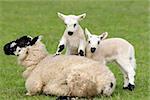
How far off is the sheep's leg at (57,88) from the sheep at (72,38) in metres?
0.96

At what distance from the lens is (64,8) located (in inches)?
1153

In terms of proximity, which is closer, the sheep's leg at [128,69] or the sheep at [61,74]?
the sheep at [61,74]

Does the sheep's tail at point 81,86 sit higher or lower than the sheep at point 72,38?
lower

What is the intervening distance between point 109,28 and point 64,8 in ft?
23.4

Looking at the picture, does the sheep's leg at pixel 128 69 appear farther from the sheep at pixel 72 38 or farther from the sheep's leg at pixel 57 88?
the sheep's leg at pixel 57 88

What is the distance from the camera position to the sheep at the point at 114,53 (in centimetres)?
1048

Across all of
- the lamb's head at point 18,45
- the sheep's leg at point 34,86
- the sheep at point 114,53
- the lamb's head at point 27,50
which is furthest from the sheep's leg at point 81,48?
the sheep's leg at point 34,86

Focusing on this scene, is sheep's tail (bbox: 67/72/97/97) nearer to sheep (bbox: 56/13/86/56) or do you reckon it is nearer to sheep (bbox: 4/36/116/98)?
sheep (bbox: 4/36/116/98)

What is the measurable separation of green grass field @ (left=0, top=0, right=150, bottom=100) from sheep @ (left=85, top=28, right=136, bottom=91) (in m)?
0.34

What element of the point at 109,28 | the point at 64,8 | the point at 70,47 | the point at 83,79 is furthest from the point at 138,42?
the point at 64,8

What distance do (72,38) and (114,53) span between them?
32.8 inches

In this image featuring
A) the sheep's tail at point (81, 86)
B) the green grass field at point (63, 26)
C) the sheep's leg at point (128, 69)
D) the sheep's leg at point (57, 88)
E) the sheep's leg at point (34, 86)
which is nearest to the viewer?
the sheep's tail at point (81, 86)

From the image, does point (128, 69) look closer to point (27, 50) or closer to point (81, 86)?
point (81, 86)

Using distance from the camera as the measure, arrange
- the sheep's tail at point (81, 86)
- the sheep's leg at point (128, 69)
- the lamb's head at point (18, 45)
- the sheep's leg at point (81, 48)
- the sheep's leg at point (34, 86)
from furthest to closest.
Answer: the sheep's leg at point (128, 69)
the sheep's leg at point (81, 48)
the lamb's head at point (18, 45)
the sheep's leg at point (34, 86)
the sheep's tail at point (81, 86)
